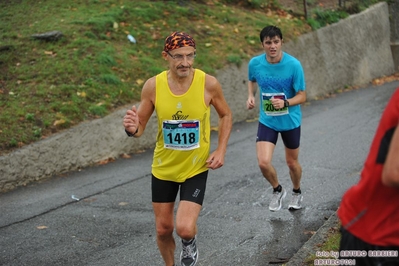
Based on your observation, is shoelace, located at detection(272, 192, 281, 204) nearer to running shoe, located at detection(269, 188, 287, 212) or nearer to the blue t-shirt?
running shoe, located at detection(269, 188, 287, 212)

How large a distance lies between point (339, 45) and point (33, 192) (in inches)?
460

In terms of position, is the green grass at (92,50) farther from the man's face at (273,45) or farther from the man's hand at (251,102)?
the man's face at (273,45)

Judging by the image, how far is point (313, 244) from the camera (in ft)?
19.5

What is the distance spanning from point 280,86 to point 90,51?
621cm

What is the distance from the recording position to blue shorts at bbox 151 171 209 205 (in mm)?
5285

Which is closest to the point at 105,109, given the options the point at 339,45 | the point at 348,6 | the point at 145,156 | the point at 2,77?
the point at 145,156

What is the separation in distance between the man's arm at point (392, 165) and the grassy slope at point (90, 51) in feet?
24.4

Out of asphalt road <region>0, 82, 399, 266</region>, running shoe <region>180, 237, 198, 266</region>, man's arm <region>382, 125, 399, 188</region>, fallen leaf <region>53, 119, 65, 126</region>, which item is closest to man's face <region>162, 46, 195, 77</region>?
running shoe <region>180, 237, 198, 266</region>

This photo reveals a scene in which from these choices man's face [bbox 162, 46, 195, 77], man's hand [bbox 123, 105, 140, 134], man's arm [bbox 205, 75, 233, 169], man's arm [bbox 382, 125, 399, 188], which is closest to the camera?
man's arm [bbox 382, 125, 399, 188]

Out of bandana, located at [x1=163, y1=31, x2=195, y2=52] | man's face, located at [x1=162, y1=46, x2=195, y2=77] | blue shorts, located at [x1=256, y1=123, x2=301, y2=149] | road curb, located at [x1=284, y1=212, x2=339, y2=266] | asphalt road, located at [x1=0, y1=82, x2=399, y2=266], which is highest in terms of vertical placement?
bandana, located at [x1=163, y1=31, x2=195, y2=52]

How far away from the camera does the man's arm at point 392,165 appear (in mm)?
2750

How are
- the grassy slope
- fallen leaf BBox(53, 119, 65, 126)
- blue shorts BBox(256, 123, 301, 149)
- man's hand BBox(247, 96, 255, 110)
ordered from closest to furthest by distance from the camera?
blue shorts BBox(256, 123, 301, 149) → man's hand BBox(247, 96, 255, 110) → fallen leaf BBox(53, 119, 65, 126) → the grassy slope

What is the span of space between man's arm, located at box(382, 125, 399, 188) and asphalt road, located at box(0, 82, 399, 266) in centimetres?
325

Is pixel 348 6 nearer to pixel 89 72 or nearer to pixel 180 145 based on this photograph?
pixel 89 72
